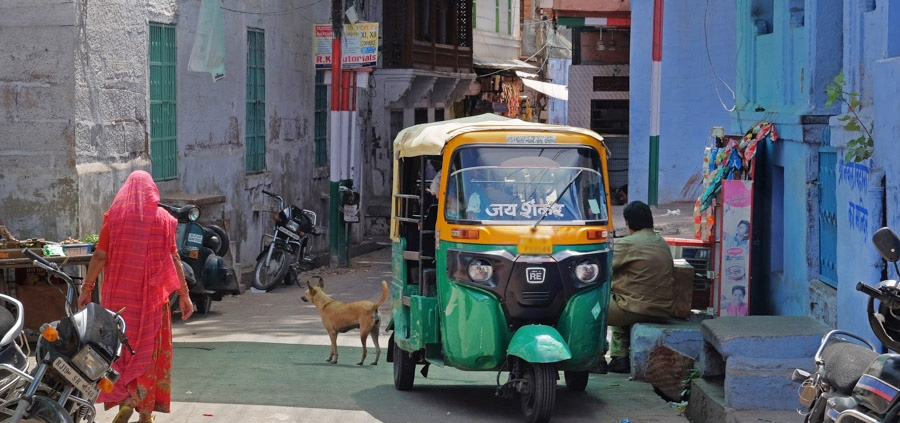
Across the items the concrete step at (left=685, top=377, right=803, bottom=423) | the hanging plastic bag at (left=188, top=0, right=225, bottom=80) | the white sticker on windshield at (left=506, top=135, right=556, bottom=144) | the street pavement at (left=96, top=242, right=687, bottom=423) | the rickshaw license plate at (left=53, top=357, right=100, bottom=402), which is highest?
the hanging plastic bag at (left=188, top=0, right=225, bottom=80)

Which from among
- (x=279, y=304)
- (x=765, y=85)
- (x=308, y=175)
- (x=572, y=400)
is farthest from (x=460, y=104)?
(x=572, y=400)

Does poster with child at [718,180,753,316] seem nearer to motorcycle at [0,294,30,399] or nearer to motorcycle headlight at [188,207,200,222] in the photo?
motorcycle headlight at [188,207,200,222]

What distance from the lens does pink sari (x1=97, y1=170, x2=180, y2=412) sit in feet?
25.4

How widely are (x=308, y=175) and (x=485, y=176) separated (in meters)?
13.0

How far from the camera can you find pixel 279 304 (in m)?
15.6

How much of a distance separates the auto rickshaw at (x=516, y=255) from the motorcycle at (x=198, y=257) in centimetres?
504

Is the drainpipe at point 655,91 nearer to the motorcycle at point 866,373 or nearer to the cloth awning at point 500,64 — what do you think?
the motorcycle at point 866,373

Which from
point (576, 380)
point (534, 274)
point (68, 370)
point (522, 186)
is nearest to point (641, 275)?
point (576, 380)

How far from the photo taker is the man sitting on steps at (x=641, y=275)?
1024 cm

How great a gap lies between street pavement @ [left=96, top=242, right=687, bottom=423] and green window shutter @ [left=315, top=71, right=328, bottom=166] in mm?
8855

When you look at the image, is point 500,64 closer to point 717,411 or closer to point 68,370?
point 717,411

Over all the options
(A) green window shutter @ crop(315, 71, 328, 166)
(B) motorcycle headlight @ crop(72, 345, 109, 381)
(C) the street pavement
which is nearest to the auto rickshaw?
(C) the street pavement

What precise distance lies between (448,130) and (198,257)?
553 centimetres

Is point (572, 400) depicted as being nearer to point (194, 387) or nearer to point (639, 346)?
point (639, 346)
